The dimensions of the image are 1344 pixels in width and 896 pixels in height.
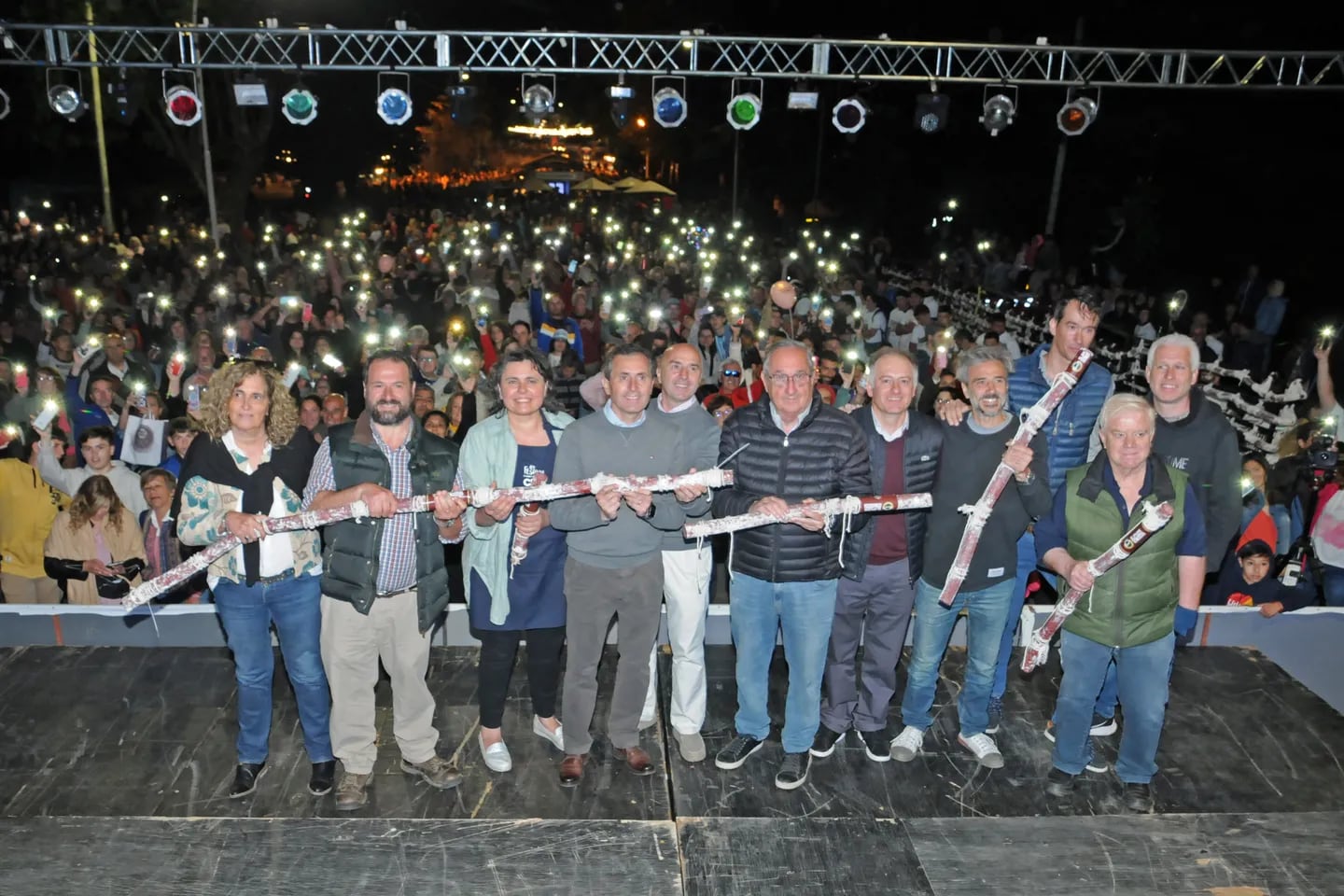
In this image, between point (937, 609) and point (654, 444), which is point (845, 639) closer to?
point (937, 609)

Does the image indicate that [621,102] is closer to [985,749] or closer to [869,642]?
[869,642]

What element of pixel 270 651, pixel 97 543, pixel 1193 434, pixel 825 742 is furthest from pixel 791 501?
pixel 97 543

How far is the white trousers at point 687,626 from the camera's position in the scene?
4.73 meters

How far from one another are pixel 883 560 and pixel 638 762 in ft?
4.98

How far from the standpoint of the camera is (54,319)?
492 inches

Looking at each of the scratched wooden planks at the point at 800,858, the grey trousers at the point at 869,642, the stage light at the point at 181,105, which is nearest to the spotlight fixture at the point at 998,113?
the grey trousers at the point at 869,642

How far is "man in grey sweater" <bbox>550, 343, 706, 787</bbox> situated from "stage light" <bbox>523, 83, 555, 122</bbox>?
8.21m

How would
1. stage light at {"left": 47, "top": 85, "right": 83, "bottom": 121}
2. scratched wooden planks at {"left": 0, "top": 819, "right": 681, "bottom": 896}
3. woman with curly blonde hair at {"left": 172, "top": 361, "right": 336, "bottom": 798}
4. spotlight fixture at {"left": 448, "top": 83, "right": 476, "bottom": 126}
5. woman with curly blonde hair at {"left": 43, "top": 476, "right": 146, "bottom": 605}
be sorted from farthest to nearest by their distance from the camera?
1. spotlight fixture at {"left": 448, "top": 83, "right": 476, "bottom": 126}
2. stage light at {"left": 47, "top": 85, "right": 83, "bottom": 121}
3. woman with curly blonde hair at {"left": 43, "top": 476, "right": 146, "bottom": 605}
4. woman with curly blonde hair at {"left": 172, "top": 361, "right": 336, "bottom": 798}
5. scratched wooden planks at {"left": 0, "top": 819, "right": 681, "bottom": 896}

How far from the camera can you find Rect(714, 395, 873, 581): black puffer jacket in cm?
447

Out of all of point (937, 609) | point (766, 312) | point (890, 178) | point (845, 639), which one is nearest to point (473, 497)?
point (845, 639)

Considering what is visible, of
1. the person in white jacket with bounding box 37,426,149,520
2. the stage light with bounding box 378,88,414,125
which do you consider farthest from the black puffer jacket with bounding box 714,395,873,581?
the stage light with bounding box 378,88,414,125

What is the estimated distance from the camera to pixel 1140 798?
15.3ft

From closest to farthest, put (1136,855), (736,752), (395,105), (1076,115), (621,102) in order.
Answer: (1136,855) < (736,752) < (1076,115) < (395,105) < (621,102)

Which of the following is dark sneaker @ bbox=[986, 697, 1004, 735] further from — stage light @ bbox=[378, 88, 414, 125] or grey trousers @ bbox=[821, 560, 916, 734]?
stage light @ bbox=[378, 88, 414, 125]
